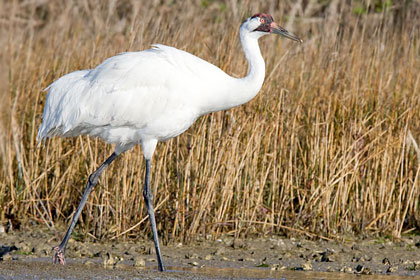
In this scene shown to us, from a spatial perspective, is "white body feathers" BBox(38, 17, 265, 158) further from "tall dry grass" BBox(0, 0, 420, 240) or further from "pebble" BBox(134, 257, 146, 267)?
"pebble" BBox(134, 257, 146, 267)

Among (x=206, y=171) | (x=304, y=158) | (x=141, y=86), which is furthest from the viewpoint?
(x=304, y=158)

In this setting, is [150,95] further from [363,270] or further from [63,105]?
[363,270]

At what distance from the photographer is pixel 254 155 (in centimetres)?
665

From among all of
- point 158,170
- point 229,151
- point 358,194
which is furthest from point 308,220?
point 158,170

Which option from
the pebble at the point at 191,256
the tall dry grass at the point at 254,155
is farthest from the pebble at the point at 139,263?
the tall dry grass at the point at 254,155

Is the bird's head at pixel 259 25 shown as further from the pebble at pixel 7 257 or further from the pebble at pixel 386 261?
the pebble at pixel 7 257

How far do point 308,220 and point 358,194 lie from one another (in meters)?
0.55

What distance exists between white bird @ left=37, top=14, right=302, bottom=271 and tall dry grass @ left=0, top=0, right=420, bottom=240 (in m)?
0.69

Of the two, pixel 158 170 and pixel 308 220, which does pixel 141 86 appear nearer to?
pixel 158 170

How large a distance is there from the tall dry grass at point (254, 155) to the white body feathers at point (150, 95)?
2.32 feet

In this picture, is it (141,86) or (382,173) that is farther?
(382,173)

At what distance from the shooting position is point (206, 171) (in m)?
6.45

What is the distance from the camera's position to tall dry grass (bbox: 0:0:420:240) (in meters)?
6.50

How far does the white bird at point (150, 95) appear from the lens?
18.6ft
